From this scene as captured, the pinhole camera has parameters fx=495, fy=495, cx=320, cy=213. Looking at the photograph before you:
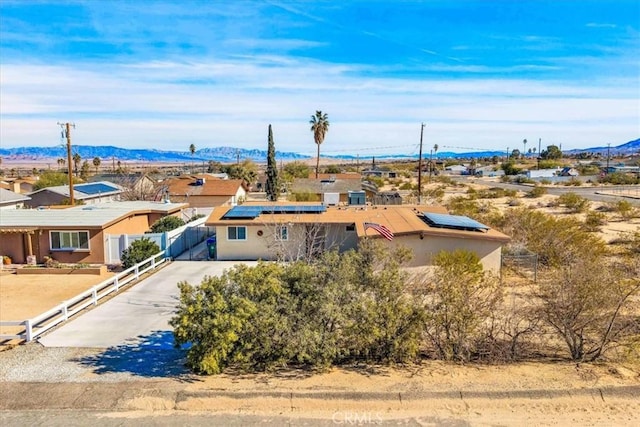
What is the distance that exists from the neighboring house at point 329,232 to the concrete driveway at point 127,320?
463 centimetres

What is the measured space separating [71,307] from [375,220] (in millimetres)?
15106

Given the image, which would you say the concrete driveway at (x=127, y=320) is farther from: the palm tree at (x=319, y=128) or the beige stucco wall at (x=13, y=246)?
the palm tree at (x=319, y=128)

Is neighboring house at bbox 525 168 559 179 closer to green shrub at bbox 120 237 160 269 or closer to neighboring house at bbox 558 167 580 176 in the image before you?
neighboring house at bbox 558 167 580 176

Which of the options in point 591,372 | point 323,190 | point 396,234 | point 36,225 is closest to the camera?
point 591,372

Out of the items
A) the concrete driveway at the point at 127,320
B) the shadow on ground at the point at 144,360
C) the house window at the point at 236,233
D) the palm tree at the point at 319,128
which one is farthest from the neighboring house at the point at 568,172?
the shadow on ground at the point at 144,360

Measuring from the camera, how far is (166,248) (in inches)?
1084

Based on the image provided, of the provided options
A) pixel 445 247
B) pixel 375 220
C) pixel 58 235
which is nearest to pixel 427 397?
pixel 445 247

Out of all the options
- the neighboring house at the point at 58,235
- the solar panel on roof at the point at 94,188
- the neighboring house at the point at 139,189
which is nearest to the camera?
the neighboring house at the point at 58,235

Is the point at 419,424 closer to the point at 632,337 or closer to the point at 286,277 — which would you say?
the point at 286,277

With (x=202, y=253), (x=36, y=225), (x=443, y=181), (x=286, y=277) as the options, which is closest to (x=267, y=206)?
(x=202, y=253)

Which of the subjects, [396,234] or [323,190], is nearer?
Answer: [396,234]

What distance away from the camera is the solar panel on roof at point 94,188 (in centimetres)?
4806

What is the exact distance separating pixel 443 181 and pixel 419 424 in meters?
82.2

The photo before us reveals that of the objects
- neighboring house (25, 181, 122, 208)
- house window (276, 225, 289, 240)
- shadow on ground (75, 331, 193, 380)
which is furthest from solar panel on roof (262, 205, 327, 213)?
neighboring house (25, 181, 122, 208)
